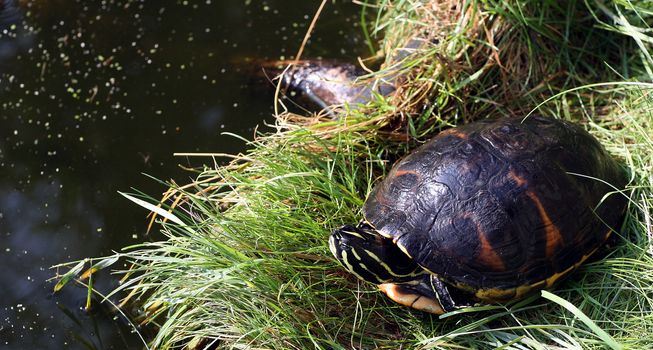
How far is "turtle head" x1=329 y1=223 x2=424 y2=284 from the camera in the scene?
2781 mm

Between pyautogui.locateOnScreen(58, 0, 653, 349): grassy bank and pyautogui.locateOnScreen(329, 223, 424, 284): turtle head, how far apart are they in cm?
14

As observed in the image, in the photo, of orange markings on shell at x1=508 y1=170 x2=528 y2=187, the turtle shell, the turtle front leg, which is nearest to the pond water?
the turtle front leg

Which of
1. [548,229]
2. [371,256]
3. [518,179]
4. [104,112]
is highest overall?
[518,179]

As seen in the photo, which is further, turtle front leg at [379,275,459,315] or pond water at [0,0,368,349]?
pond water at [0,0,368,349]

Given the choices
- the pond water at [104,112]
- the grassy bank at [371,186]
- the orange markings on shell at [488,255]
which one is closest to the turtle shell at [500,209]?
the orange markings on shell at [488,255]

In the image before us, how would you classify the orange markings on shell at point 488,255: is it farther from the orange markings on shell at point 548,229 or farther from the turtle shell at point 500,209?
the orange markings on shell at point 548,229

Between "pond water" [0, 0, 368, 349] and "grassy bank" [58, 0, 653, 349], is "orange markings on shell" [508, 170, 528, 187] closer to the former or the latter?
"grassy bank" [58, 0, 653, 349]

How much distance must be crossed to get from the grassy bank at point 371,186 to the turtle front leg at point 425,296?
0.12 m

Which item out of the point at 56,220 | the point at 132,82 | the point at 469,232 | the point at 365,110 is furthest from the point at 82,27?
the point at 469,232

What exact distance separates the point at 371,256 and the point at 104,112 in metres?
2.18

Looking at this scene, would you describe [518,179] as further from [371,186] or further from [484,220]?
[371,186]

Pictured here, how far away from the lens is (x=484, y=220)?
106 inches

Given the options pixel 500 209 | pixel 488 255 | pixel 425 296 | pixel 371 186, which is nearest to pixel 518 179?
Result: pixel 500 209

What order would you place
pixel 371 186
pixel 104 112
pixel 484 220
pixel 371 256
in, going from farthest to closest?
pixel 104 112
pixel 371 186
pixel 371 256
pixel 484 220
